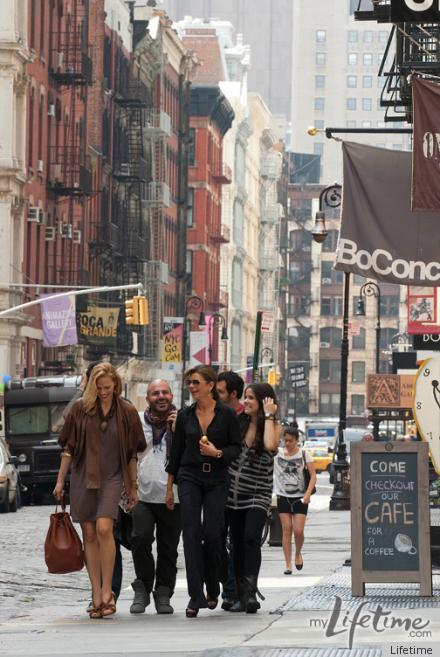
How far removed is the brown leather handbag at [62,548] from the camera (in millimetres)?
14055

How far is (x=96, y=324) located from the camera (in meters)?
65.9

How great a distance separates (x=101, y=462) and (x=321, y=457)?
8004 cm

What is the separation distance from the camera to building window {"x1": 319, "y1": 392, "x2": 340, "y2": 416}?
194 meters

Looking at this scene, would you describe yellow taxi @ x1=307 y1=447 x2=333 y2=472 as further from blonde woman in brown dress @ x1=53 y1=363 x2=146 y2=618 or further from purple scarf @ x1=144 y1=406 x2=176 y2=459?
blonde woman in brown dress @ x1=53 y1=363 x2=146 y2=618

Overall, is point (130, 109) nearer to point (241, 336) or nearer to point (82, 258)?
point (82, 258)

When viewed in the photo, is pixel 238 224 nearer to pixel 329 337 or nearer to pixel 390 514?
pixel 329 337

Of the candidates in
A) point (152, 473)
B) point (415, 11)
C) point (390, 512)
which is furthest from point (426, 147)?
point (152, 473)

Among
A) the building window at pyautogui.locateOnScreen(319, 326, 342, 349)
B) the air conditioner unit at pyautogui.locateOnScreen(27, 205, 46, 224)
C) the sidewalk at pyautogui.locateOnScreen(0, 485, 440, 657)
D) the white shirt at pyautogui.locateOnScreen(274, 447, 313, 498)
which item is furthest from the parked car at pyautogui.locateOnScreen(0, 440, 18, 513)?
the building window at pyautogui.locateOnScreen(319, 326, 342, 349)

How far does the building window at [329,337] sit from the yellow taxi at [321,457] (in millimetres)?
100582

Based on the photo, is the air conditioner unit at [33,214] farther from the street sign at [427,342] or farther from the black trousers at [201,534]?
the black trousers at [201,534]

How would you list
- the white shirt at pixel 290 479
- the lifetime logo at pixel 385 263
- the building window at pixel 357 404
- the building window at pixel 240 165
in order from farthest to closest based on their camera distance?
the building window at pixel 357 404, the building window at pixel 240 165, the white shirt at pixel 290 479, the lifetime logo at pixel 385 263

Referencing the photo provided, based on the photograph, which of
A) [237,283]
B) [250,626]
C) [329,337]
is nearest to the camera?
[250,626]

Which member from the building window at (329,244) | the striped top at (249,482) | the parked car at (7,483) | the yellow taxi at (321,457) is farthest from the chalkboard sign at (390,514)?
the building window at (329,244)

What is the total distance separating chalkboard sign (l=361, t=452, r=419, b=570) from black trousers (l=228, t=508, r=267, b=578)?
840 mm
